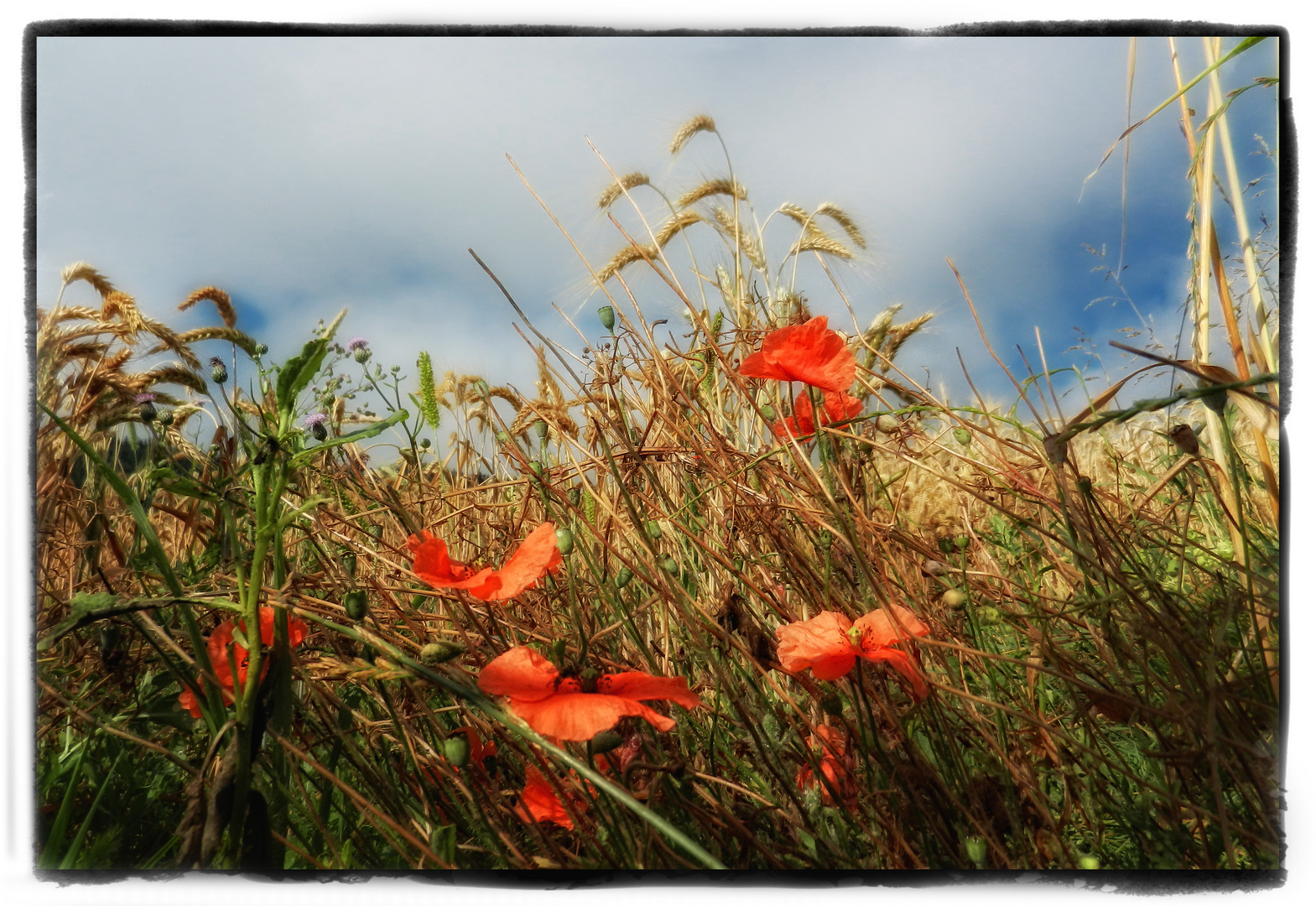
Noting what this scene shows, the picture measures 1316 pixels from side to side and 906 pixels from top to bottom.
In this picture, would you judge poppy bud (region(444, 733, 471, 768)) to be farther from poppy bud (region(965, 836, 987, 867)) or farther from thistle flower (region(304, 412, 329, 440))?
thistle flower (region(304, 412, 329, 440))

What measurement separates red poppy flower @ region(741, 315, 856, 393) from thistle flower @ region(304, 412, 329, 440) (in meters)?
0.98

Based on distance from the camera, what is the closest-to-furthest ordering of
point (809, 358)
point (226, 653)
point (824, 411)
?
point (226, 653) < point (809, 358) < point (824, 411)

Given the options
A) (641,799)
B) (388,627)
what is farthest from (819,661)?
(388,627)

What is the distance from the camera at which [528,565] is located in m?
0.69

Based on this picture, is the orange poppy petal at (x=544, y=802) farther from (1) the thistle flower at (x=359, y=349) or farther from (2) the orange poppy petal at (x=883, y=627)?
(1) the thistle flower at (x=359, y=349)

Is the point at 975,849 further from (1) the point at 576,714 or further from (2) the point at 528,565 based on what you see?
(2) the point at 528,565

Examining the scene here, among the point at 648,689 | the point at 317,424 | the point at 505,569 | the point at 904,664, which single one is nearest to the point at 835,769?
the point at 904,664

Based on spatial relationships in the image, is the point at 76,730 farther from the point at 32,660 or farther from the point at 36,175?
the point at 36,175

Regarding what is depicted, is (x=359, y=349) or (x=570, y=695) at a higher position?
(x=359, y=349)

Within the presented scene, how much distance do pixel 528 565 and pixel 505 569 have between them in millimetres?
48

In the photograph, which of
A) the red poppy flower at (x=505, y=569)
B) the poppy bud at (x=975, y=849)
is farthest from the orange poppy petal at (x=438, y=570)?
the poppy bud at (x=975, y=849)

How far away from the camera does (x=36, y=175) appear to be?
702 mm

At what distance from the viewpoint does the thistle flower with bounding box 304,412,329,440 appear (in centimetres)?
142

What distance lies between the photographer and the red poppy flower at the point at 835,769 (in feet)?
2.33
